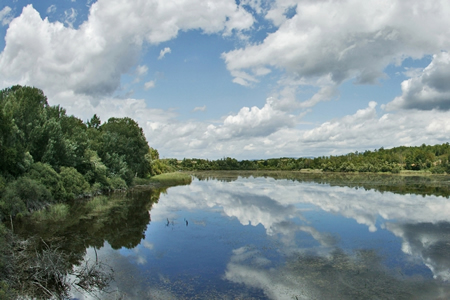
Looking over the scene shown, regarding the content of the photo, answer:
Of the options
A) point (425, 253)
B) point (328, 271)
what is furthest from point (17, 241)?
point (425, 253)

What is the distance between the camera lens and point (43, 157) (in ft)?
116

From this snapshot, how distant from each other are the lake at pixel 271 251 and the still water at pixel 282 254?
5 cm

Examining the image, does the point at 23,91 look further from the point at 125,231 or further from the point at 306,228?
the point at 306,228

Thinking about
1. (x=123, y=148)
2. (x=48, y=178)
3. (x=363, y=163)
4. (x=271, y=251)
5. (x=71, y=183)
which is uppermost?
(x=123, y=148)

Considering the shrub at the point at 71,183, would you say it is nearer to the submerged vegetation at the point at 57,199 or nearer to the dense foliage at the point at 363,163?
the submerged vegetation at the point at 57,199

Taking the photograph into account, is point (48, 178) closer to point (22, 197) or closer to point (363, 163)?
point (22, 197)

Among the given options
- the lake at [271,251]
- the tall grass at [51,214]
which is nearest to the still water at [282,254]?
the lake at [271,251]

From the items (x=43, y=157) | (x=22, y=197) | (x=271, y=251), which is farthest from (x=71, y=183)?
(x=271, y=251)

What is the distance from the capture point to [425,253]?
56.1 ft

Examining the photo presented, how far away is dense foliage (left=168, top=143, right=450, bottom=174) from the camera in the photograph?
110 metres

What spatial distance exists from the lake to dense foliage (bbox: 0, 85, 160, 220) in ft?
16.7

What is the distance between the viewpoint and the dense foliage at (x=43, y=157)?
26906 millimetres

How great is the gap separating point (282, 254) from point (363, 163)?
112 metres

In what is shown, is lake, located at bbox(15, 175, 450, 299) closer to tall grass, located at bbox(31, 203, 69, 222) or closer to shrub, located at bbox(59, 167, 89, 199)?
tall grass, located at bbox(31, 203, 69, 222)
